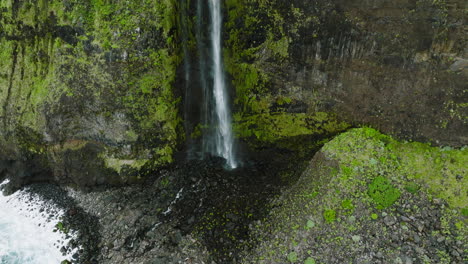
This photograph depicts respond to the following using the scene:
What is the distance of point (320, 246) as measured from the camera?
977 cm

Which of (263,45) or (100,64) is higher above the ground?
(263,45)

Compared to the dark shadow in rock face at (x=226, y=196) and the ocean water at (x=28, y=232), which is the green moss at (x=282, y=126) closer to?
the dark shadow in rock face at (x=226, y=196)

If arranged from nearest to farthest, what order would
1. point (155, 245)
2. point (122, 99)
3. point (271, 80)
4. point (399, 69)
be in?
point (155, 245)
point (399, 69)
point (122, 99)
point (271, 80)

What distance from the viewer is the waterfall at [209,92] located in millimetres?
12680

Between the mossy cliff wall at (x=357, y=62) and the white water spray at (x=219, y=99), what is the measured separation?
44 cm

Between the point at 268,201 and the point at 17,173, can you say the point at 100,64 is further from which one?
the point at 268,201

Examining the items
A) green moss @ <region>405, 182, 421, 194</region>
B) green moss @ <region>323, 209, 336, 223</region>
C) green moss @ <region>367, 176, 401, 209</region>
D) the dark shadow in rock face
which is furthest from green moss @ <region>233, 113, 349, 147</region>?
green moss @ <region>323, 209, 336, 223</region>

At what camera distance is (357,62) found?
1167cm

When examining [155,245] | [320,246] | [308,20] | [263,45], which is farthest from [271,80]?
[155,245]

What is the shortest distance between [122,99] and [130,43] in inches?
86.4

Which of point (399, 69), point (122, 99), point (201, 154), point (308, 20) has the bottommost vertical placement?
point (201, 154)

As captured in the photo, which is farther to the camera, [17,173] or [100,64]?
[17,173]

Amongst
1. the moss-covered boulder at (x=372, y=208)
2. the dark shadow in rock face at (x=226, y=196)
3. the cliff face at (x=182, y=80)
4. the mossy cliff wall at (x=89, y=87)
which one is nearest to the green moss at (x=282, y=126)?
A: the cliff face at (x=182, y=80)

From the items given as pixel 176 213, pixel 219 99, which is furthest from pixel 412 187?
pixel 176 213
